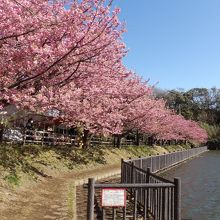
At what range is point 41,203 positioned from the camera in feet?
38.7

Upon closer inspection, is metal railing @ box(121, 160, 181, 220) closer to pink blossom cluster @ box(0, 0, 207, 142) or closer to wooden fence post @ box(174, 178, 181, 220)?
wooden fence post @ box(174, 178, 181, 220)

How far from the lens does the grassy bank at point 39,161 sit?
14742 mm

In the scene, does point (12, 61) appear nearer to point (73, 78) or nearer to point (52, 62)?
point (52, 62)

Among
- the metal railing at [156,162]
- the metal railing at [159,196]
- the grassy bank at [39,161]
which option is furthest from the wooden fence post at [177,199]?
the metal railing at [156,162]

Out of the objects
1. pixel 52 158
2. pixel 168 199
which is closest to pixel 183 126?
pixel 52 158

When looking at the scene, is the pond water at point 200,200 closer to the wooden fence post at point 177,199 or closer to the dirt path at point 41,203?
the dirt path at point 41,203

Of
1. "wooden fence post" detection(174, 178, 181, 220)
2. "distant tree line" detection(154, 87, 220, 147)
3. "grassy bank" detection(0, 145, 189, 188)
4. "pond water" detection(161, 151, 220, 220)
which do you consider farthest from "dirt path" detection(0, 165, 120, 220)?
"distant tree line" detection(154, 87, 220, 147)

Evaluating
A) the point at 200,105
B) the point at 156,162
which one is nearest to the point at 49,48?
the point at 156,162

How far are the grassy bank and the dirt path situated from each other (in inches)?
27.4

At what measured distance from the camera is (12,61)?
36.4ft

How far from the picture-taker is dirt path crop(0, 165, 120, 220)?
10070mm

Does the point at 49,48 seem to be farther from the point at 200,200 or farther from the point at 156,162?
the point at 156,162

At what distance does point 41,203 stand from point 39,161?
315 inches

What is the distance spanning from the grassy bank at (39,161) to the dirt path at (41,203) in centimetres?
70
